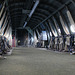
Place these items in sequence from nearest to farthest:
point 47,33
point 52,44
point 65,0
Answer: point 65,0
point 52,44
point 47,33

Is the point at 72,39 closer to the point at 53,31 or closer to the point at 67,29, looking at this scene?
the point at 67,29

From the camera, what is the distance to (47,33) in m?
30.4

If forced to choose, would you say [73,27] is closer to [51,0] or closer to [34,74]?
[51,0]

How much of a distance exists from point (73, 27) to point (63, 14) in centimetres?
332

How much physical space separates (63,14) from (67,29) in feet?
7.47

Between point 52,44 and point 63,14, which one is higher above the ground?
point 63,14

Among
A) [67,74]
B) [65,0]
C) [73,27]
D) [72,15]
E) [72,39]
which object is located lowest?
[67,74]

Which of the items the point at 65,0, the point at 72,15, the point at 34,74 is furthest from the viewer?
the point at 72,15

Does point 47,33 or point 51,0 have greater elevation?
point 51,0

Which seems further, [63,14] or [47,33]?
[47,33]

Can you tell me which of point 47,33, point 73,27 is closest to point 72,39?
point 73,27

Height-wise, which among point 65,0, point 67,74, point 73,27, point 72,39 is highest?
point 65,0

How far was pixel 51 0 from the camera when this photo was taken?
57.5 feet

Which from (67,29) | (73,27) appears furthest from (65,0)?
(67,29)
